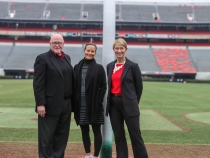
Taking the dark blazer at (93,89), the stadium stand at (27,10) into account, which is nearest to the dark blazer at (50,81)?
the dark blazer at (93,89)

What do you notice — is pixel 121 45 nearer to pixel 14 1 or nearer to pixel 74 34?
pixel 74 34

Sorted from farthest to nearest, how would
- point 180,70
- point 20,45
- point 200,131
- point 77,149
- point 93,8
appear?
1. point 93,8
2. point 20,45
3. point 180,70
4. point 200,131
5. point 77,149

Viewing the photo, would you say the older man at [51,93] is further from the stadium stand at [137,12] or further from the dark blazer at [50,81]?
the stadium stand at [137,12]

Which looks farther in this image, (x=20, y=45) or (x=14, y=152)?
(x=20, y=45)

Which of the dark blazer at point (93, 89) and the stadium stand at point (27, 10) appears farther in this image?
the stadium stand at point (27, 10)

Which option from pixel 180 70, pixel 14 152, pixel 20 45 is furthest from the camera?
pixel 20 45

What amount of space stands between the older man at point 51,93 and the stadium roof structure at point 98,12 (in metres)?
46.7

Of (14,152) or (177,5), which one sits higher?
(177,5)

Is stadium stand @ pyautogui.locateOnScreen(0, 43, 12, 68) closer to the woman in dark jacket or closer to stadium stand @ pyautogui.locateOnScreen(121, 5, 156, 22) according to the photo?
stadium stand @ pyautogui.locateOnScreen(121, 5, 156, 22)

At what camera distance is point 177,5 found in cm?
5709

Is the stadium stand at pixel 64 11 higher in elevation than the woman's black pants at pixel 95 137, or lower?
higher

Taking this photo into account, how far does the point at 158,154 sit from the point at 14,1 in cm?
5676

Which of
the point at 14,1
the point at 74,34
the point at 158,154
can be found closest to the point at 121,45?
the point at 158,154

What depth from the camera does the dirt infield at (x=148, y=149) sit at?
550cm
